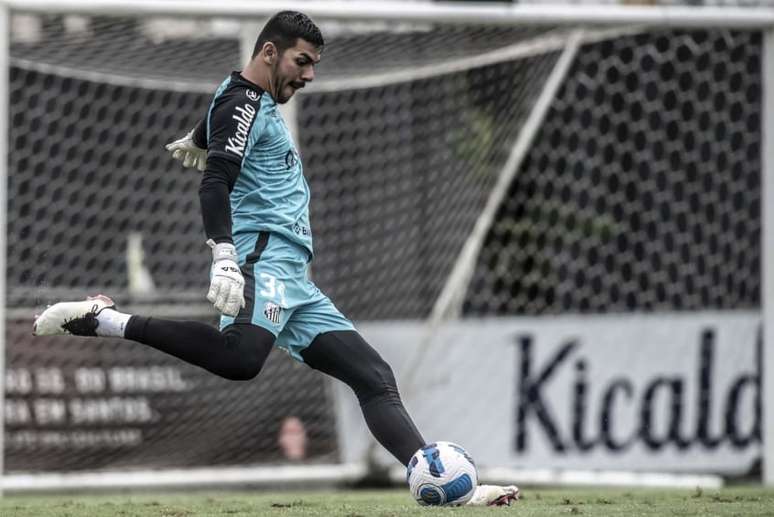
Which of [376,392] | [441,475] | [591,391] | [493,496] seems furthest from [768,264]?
[441,475]

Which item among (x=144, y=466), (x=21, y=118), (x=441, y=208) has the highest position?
(x=21, y=118)

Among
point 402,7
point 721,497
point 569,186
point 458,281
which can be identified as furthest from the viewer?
point 569,186

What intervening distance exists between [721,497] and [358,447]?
141 inches

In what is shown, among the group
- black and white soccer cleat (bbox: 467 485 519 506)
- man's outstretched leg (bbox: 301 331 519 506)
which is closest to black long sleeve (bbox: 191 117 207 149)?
man's outstretched leg (bbox: 301 331 519 506)

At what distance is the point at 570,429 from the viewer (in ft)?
31.1

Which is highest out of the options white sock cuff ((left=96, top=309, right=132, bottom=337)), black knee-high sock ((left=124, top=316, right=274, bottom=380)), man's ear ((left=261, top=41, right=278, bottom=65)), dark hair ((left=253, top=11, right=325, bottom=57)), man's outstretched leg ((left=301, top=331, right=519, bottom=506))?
dark hair ((left=253, top=11, right=325, bottom=57))

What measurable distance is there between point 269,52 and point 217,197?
677 mm

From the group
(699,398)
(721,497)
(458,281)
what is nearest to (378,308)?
(458,281)

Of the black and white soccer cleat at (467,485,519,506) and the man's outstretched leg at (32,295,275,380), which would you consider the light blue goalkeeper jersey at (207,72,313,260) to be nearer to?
the man's outstretched leg at (32,295,275,380)

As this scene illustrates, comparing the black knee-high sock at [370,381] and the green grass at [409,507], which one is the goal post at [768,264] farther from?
the black knee-high sock at [370,381]

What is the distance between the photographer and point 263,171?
5.59m

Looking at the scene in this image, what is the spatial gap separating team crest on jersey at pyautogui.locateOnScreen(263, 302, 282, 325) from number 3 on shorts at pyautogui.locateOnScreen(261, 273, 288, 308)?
26 mm

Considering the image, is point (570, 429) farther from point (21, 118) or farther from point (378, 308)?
point (21, 118)

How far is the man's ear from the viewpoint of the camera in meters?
5.58
